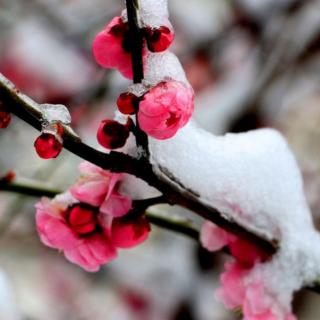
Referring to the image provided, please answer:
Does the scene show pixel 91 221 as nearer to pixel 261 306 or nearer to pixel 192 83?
pixel 261 306

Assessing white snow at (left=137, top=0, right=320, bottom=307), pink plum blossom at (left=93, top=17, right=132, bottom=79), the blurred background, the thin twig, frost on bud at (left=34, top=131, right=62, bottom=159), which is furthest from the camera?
the blurred background

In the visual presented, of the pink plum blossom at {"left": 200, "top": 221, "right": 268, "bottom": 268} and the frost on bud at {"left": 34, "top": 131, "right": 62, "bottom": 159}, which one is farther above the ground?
the frost on bud at {"left": 34, "top": 131, "right": 62, "bottom": 159}

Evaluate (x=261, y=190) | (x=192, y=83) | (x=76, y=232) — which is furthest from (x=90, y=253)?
(x=192, y=83)

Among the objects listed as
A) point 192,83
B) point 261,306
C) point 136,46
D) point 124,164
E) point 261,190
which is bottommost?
point 192,83

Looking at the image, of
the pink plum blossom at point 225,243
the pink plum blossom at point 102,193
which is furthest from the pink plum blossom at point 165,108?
the pink plum blossom at point 225,243

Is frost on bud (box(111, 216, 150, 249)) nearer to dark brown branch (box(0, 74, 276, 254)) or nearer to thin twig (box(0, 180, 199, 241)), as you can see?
dark brown branch (box(0, 74, 276, 254))

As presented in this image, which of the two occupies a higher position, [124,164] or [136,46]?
[136,46]

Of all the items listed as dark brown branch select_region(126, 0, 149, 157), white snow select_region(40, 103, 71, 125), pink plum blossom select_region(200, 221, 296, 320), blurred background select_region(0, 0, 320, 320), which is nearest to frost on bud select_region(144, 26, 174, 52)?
dark brown branch select_region(126, 0, 149, 157)
